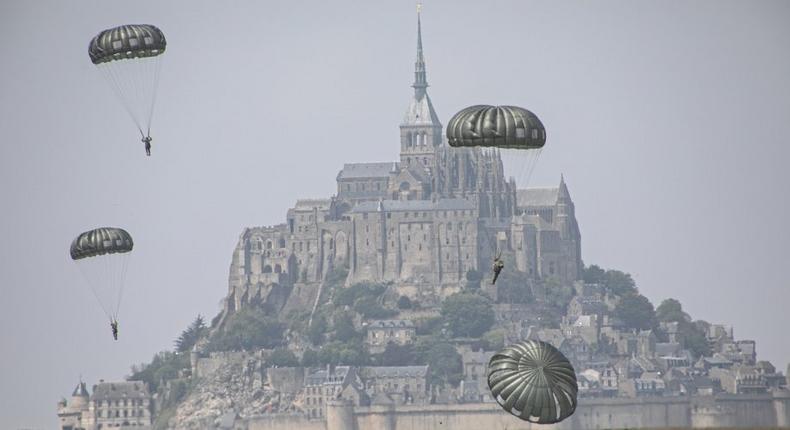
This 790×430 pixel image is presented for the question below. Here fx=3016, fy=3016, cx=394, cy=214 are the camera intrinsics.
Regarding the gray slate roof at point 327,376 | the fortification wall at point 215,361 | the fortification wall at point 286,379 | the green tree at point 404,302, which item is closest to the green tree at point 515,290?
the green tree at point 404,302

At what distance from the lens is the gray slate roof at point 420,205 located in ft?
643

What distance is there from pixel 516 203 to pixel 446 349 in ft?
Answer: 44.2

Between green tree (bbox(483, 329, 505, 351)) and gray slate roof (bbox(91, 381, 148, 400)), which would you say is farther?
green tree (bbox(483, 329, 505, 351))

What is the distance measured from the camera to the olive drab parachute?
8912cm

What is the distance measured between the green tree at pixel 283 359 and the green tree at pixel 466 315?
10.0m

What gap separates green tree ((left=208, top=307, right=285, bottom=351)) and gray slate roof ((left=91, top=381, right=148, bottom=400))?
7053 mm

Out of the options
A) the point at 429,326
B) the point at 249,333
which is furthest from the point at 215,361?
the point at 429,326

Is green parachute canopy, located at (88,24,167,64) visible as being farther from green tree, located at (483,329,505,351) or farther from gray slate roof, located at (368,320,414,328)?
gray slate roof, located at (368,320,414,328)

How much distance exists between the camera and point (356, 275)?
196 meters

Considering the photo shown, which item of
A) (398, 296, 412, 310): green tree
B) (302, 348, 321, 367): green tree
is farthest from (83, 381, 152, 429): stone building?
(398, 296, 412, 310): green tree

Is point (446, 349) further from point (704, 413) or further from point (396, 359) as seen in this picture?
point (704, 413)

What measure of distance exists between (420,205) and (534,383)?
107177mm

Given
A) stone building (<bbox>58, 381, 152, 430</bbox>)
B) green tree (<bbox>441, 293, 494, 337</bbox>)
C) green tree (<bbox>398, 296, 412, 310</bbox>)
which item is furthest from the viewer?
green tree (<bbox>398, 296, 412, 310</bbox>)

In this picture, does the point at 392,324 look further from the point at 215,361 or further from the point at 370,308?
the point at 215,361
